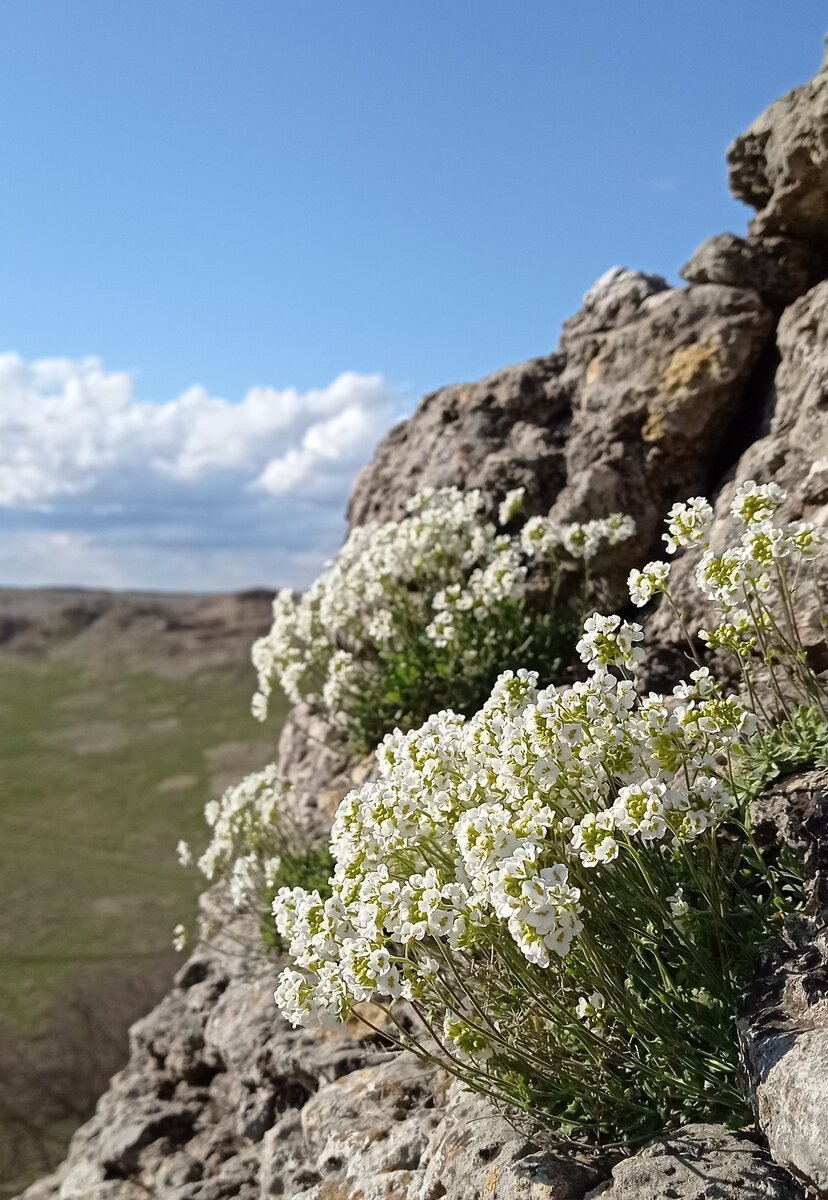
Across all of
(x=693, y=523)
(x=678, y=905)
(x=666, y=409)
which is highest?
(x=666, y=409)

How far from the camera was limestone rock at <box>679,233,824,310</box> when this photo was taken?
9617 millimetres

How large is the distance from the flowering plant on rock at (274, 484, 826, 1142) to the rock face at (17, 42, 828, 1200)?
27 cm

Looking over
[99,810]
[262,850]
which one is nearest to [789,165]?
[262,850]

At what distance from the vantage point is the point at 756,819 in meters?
4.89

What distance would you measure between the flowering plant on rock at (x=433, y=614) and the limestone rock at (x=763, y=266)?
3013 millimetres

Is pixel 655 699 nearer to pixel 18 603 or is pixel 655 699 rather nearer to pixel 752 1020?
pixel 752 1020

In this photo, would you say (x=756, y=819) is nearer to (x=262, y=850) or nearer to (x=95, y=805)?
(x=262, y=850)

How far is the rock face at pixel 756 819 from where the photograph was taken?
13.3ft

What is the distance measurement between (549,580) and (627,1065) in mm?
5491

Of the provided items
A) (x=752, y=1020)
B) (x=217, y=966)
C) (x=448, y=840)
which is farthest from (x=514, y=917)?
(x=217, y=966)

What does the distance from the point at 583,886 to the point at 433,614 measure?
5.46m

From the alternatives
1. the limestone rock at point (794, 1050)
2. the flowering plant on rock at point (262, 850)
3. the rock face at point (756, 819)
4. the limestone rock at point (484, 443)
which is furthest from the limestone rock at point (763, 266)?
the limestone rock at point (794, 1050)

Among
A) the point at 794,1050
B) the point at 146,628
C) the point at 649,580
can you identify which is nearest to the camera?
the point at 794,1050

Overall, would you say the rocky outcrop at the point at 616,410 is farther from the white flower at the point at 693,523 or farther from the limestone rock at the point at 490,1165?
the limestone rock at the point at 490,1165
